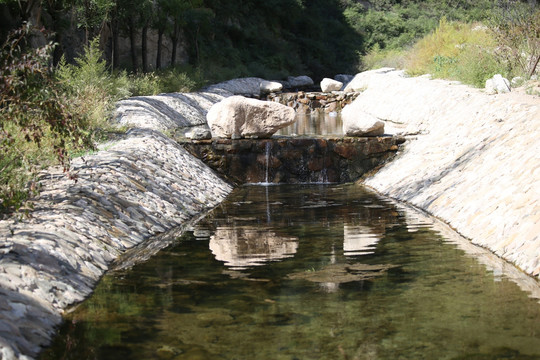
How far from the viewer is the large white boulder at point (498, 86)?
15.6m

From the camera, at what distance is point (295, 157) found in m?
15.0

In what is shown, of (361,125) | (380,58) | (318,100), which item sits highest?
(380,58)

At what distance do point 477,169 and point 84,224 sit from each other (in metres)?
5.72

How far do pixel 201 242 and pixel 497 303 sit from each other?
148 inches

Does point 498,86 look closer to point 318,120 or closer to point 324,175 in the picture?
point 324,175

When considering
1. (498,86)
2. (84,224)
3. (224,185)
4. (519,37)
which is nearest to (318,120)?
(519,37)

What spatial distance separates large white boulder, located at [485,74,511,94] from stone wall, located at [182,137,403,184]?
9.62 feet

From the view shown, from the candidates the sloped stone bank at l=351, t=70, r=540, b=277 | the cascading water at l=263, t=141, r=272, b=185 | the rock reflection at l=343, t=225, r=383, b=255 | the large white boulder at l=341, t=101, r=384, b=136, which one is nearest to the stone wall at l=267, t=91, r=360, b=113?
the sloped stone bank at l=351, t=70, r=540, b=277

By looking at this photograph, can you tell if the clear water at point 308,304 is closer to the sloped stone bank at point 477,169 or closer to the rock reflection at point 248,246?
the rock reflection at point 248,246

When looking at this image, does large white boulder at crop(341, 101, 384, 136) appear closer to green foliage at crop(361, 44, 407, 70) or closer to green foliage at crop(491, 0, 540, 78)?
green foliage at crop(491, 0, 540, 78)

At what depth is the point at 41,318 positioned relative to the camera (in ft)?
15.8

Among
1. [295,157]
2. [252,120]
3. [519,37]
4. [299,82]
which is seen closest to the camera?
[295,157]

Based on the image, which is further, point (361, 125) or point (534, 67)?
point (534, 67)

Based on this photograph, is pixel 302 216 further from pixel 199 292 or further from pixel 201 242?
pixel 199 292
